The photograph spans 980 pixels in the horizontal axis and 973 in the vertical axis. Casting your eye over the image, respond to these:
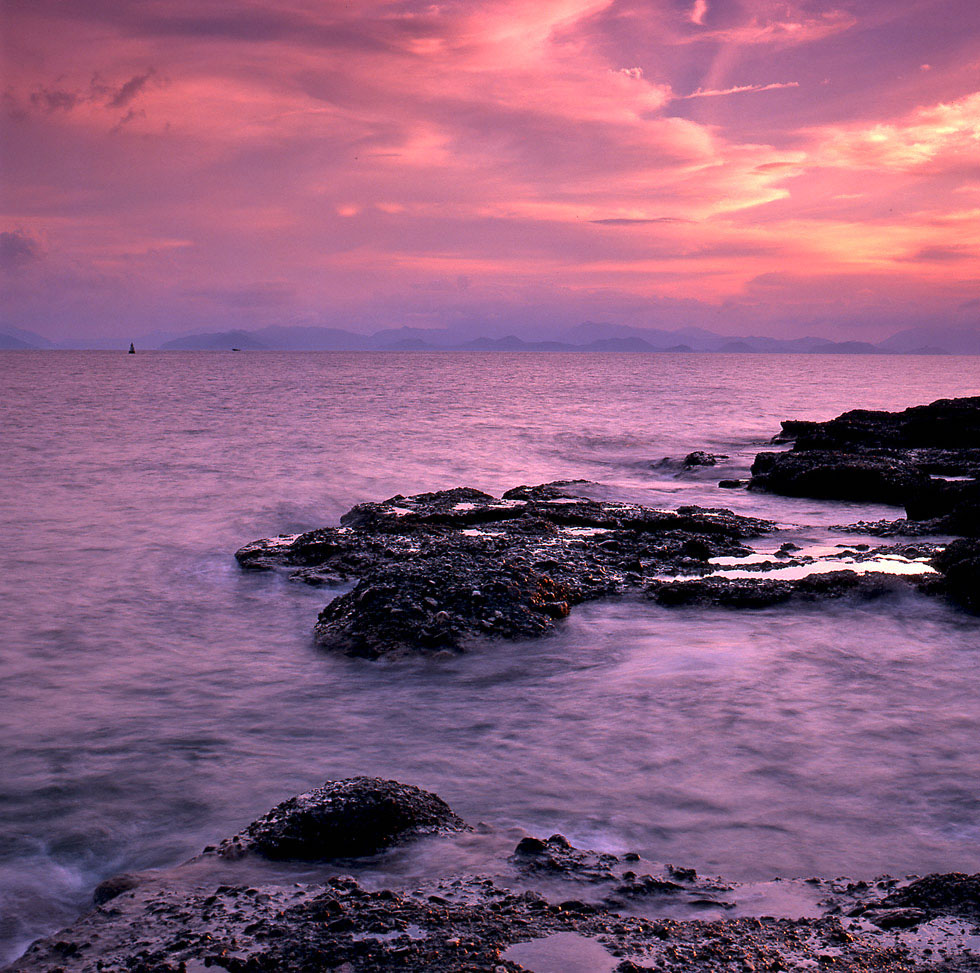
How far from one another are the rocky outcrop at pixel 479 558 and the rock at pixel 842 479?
3.23 meters

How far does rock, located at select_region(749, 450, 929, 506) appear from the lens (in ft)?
46.9

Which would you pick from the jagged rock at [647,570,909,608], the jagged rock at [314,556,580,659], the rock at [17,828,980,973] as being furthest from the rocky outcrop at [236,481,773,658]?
the rock at [17,828,980,973]

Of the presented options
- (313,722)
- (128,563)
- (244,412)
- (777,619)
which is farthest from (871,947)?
(244,412)

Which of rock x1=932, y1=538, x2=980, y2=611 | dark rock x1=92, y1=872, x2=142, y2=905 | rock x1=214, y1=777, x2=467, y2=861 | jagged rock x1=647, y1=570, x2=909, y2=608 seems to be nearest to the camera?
dark rock x1=92, y1=872, x2=142, y2=905

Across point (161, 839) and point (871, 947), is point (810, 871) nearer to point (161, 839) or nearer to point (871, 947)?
point (871, 947)

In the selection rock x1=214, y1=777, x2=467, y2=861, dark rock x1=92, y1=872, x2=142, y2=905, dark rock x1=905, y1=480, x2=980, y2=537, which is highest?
dark rock x1=905, y1=480, x2=980, y2=537

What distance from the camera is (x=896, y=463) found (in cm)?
1603

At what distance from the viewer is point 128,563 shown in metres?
11.2

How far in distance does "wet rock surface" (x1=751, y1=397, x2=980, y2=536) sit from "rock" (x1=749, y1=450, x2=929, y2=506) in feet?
0.05

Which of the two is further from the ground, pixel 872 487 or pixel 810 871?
pixel 872 487

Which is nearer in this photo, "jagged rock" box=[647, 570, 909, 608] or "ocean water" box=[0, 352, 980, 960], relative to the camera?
"ocean water" box=[0, 352, 980, 960]

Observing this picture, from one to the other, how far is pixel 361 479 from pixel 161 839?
15.2 metres

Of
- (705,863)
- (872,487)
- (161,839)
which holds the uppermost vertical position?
(872,487)

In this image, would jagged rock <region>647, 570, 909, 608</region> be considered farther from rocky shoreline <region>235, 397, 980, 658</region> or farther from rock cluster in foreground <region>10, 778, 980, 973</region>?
rock cluster in foreground <region>10, 778, 980, 973</region>
